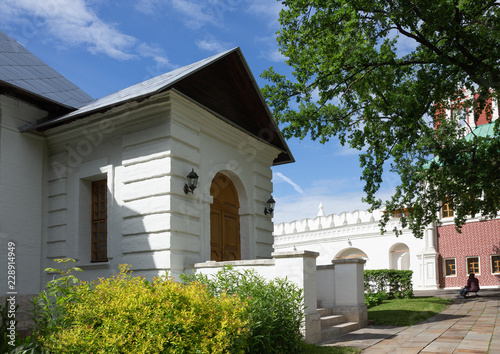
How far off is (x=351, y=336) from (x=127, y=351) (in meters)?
5.70

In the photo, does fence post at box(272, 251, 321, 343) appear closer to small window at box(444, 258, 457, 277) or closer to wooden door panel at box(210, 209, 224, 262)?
wooden door panel at box(210, 209, 224, 262)

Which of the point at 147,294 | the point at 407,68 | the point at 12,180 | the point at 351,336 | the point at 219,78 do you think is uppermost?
the point at 407,68

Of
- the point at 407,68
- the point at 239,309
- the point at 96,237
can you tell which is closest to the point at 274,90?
the point at 407,68

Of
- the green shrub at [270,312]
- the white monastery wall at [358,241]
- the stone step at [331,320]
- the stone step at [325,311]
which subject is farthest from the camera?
the white monastery wall at [358,241]

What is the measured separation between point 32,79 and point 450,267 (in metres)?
24.8

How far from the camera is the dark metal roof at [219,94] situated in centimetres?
1033

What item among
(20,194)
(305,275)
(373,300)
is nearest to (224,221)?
(305,275)

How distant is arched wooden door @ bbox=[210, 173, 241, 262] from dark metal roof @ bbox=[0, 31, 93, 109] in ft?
13.8

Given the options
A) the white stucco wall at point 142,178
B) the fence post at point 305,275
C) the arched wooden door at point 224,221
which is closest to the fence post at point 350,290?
the fence post at point 305,275

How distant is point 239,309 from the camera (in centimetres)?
639

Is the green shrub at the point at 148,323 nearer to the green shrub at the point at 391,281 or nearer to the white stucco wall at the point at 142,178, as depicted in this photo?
the white stucco wall at the point at 142,178

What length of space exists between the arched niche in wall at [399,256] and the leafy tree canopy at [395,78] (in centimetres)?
1245

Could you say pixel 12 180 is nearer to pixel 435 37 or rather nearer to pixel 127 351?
pixel 127 351

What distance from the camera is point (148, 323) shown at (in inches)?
225
